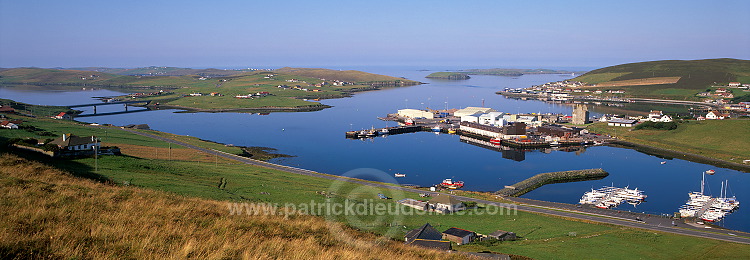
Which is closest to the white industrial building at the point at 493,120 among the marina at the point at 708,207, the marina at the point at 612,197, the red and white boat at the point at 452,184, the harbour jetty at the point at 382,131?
the harbour jetty at the point at 382,131

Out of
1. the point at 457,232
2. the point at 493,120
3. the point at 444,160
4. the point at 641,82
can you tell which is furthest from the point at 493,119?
the point at 641,82

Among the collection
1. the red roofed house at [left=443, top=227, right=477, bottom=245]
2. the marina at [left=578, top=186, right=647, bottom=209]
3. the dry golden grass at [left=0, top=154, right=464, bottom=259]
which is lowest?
the marina at [left=578, top=186, right=647, bottom=209]

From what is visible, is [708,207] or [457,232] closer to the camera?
[457,232]

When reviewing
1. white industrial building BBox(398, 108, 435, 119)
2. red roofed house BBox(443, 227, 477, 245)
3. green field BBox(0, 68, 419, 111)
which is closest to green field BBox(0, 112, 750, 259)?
red roofed house BBox(443, 227, 477, 245)

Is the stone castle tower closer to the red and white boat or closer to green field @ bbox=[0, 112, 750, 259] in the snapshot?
the red and white boat

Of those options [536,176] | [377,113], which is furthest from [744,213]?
[377,113]

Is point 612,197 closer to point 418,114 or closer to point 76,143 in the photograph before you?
point 76,143
